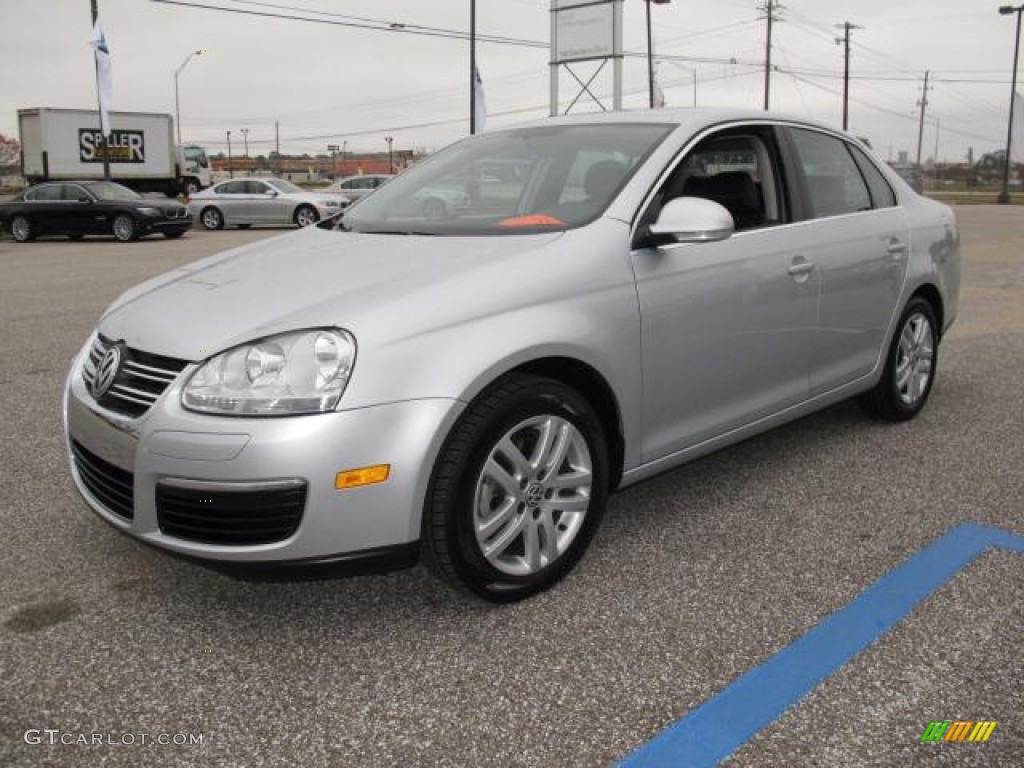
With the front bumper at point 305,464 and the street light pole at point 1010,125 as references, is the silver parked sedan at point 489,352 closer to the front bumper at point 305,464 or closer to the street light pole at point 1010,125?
the front bumper at point 305,464

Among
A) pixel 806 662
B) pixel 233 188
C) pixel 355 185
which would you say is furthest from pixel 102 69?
pixel 806 662

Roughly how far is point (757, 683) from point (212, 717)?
142cm

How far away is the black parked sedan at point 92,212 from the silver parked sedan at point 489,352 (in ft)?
58.9

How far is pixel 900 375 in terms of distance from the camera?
494 cm

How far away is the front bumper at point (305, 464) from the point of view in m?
2.52

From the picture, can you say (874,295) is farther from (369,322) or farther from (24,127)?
(24,127)

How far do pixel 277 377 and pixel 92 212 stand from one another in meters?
20.2

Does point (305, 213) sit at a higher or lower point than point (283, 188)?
lower

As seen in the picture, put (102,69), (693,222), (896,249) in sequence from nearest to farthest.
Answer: (693,222)
(896,249)
(102,69)

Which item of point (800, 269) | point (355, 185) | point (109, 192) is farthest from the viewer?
point (355, 185)

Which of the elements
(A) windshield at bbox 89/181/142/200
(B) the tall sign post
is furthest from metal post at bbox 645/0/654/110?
(A) windshield at bbox 89/181/142/200

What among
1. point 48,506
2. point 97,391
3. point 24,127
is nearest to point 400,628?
point 97,391

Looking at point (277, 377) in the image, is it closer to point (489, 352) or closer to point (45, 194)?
point (489, 352)

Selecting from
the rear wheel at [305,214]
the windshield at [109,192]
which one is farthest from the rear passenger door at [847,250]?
the rear wheel at [305,214]
